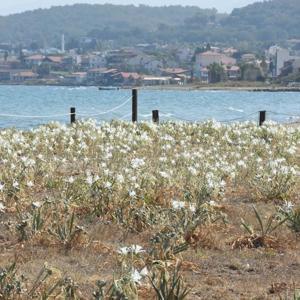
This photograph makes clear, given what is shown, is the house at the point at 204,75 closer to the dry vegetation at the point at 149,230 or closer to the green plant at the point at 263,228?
the dry vegetation at the point at 149,230

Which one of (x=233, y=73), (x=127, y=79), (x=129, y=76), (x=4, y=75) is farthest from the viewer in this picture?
(x=4, y=75)

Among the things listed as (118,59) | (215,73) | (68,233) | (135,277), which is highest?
(135,277)

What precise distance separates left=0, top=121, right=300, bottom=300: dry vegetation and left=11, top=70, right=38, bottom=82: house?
133 metres

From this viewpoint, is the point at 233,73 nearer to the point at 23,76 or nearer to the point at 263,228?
the point at 23,76

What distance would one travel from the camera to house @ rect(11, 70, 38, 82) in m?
142

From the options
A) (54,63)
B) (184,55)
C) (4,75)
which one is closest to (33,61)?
(54,63)

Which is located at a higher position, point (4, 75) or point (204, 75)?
point (204, 75)

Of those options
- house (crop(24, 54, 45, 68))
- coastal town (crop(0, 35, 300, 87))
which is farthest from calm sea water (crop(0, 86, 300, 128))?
house (crop(24, 54, 45, 68))

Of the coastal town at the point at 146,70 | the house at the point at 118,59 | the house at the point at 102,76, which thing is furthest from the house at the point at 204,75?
the house at the point at 118,59

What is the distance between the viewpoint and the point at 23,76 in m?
142

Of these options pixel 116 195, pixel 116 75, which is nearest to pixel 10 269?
pixel 116 195

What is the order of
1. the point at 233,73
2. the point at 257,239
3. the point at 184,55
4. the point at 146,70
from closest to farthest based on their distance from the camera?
the point at 257,239 < the point at 233,73 < the point at 146,70 < the point at 184,55

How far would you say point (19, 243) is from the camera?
21.3ft

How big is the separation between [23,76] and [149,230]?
452 feet
